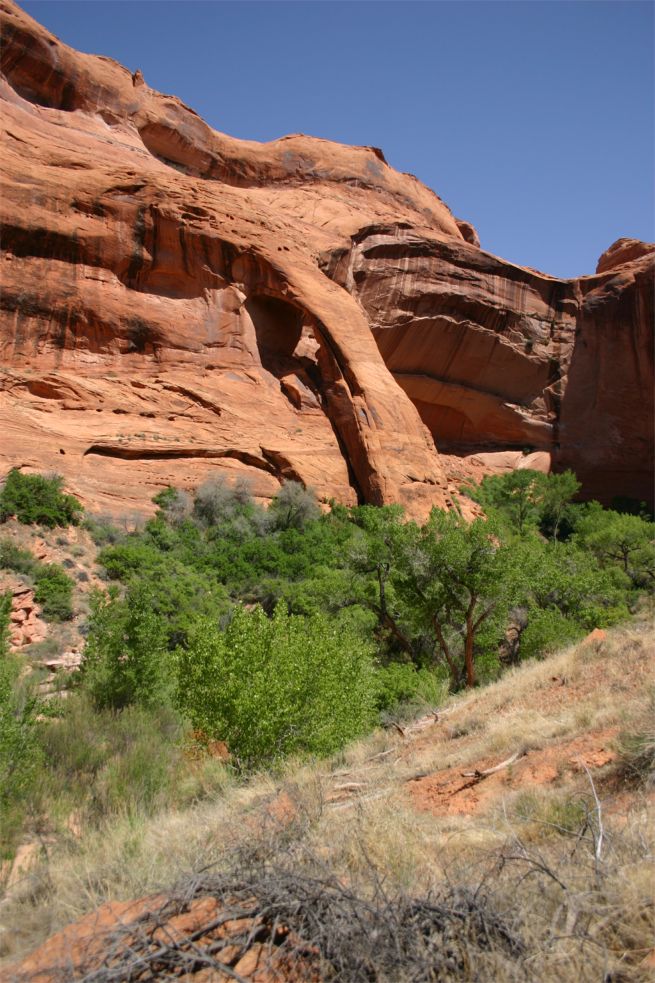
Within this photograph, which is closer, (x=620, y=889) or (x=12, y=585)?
(x=620, y=889)

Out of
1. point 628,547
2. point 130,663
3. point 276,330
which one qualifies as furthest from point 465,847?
point 276,330

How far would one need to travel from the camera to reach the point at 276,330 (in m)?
26.5

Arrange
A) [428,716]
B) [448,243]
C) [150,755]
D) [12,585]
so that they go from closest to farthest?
1. [150,755]
2. [428,716]
3. [12,585]
4. [448,243]

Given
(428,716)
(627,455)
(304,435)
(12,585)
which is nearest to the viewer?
(428,716)

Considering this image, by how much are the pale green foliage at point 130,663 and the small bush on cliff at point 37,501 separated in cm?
587

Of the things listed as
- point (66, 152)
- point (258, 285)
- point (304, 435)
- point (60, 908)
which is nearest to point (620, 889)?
point (60, 908)

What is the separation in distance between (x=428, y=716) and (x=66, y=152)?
76.6ft

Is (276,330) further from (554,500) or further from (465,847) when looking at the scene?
(465,847)

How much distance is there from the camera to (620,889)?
292cm

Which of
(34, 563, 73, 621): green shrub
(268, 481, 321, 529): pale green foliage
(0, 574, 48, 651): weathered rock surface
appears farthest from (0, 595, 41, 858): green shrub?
(268, 481, 321, 529): pale green foliage

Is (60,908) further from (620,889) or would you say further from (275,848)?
(620,889)

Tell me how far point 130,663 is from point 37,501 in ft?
25.4

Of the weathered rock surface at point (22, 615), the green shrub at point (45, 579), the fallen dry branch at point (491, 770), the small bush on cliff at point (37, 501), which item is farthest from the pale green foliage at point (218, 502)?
the fallen dry branch at point (491, 770)

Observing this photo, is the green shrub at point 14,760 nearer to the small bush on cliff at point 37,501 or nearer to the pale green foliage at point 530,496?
the small bush on cliff at point 37,501
